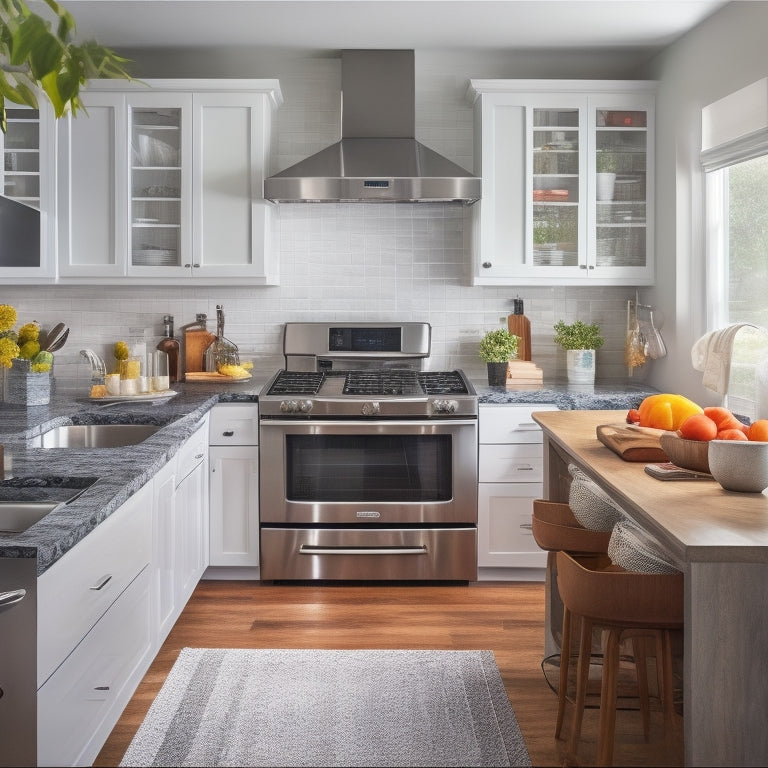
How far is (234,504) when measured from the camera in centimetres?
391

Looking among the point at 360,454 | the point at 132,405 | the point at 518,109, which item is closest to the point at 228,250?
the point at 132,405

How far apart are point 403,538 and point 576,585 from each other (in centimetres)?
193

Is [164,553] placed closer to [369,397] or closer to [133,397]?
[133,397]

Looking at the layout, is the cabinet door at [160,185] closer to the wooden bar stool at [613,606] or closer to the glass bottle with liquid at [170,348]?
the glass bottle with liquid at [170,348]

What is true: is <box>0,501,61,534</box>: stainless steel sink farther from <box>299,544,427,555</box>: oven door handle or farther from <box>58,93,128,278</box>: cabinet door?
<box>58,93,128,278</box>: cabinet door

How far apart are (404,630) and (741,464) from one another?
1.87m

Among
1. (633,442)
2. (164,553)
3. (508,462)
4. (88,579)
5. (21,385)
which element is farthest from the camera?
(508,462)

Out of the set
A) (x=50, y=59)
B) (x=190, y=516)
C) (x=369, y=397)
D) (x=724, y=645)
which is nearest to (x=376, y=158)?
(x=369, y=397)

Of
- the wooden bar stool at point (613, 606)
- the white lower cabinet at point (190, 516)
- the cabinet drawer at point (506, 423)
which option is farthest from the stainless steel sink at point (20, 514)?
the cabinet drawer at point (506, 423)

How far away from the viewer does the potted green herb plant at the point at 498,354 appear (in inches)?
167

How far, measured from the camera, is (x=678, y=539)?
1.49 m

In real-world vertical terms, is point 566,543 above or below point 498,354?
below

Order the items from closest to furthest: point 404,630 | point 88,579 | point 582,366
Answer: point 88,579 → point 404,630 → point 582,366

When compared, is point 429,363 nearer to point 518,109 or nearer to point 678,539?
point 518,109
